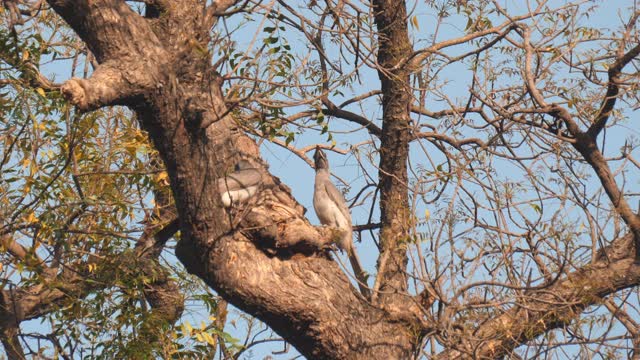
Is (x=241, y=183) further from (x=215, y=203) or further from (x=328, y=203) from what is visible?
(x=328, y=203)

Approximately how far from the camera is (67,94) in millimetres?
4250

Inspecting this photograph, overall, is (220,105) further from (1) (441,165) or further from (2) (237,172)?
(1) (441,165)

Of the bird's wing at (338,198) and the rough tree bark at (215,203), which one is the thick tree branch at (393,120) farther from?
the bird's wing at (338,198)

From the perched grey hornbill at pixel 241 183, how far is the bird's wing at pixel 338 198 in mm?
2585

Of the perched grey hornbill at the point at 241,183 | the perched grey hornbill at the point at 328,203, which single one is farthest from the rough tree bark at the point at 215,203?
the perched grey hornbill at the point at 328,203

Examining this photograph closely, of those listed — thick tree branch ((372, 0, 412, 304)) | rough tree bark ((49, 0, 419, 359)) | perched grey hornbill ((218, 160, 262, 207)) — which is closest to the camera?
rough tree bark ((49, 0, 419, 359))

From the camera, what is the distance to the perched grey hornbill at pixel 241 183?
19.1 ft

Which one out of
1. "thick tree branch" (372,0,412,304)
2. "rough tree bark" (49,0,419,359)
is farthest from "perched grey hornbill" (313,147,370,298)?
"rough tree bark" (49,0,419,359)

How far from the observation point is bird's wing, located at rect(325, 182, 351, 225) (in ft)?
28.7

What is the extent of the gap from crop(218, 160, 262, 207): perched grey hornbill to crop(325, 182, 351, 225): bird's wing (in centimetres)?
258

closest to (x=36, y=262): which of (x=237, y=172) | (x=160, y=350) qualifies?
(x=160, y=350)

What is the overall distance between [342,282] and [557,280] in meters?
1.53

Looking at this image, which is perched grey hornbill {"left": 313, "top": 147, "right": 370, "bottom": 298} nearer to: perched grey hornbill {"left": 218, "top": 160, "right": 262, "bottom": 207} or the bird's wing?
the bird's wing

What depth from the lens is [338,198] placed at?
8.79m
